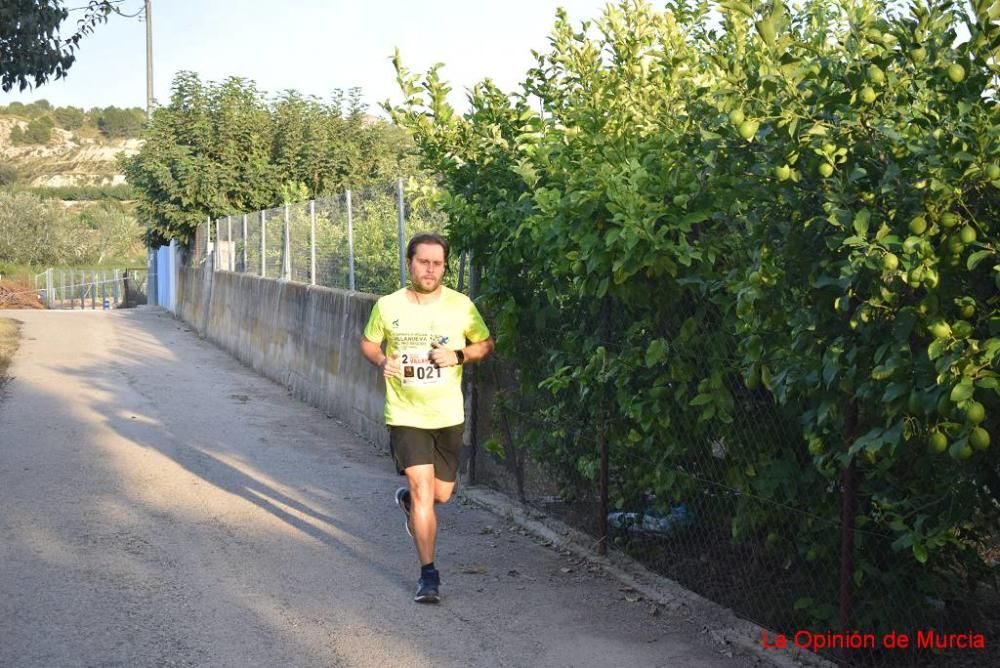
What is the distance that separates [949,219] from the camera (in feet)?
12.8

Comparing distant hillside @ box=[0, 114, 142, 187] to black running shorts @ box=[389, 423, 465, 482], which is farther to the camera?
distant hillside @ box=[0, 114, 142, 187]

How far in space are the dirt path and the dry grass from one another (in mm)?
6120

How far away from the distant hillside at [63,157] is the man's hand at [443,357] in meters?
162

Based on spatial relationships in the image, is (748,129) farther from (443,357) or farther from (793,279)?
(443,357)

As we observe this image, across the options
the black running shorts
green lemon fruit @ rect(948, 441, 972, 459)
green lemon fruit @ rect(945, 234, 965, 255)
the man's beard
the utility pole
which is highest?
the utility pole

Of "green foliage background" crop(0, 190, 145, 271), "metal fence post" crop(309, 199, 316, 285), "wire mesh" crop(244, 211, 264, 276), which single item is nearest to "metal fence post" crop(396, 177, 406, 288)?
"metal fence post" crop(309, 199, 316, 285)

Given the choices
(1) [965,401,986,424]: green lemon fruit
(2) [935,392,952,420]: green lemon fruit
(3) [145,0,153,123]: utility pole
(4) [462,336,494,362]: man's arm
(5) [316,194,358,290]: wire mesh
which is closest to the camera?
(1) [965,401,986,424]: green lemon fruit

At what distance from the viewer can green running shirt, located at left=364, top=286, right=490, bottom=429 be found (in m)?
6.45

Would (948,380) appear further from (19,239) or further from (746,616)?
(19,239)

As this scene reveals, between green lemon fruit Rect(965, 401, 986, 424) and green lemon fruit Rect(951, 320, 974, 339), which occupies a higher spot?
green lemon fruit Rect(951, 320, 974, 339)

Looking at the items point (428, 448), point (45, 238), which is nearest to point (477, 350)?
point (428, 448)

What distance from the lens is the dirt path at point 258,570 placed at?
5.57m

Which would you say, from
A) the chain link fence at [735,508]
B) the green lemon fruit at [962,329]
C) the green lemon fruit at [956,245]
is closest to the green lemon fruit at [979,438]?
the green lemon fruit at [962,329]

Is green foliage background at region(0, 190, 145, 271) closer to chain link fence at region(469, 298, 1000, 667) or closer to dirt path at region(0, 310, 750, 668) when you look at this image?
dirt path at region(0, 310, 750, 668)
